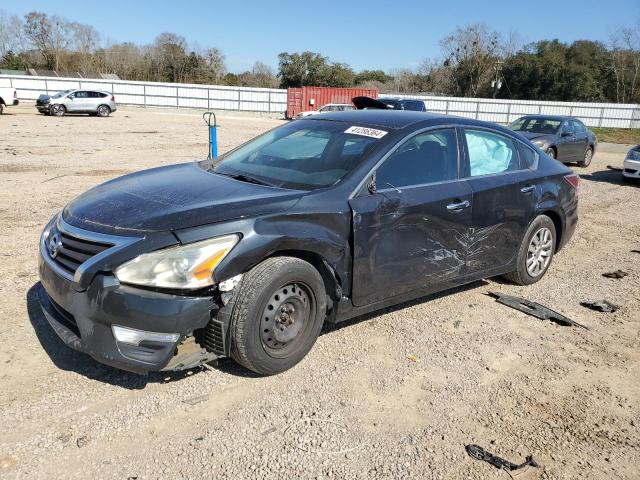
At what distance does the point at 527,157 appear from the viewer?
5.35 metres

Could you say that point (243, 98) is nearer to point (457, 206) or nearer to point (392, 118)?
point (392, 118)

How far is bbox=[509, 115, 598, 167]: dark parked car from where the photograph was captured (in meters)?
14.8

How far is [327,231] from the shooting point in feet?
11.6

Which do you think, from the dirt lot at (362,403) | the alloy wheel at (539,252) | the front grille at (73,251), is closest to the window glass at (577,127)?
the alloy wheel at (539,252)

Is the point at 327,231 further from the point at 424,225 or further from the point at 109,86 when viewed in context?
the point at 109,86

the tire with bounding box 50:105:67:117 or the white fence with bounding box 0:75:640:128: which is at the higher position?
the white fence with bounding box 0:75:640:128

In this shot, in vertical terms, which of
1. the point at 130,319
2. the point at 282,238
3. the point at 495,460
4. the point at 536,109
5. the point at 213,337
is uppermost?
the point at 536,109

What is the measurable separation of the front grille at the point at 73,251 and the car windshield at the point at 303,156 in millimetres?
1260

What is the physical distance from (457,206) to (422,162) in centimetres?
47

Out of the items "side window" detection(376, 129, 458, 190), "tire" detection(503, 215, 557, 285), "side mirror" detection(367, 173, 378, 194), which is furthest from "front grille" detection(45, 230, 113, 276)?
"tire" detection(503, 215, 557, 285)

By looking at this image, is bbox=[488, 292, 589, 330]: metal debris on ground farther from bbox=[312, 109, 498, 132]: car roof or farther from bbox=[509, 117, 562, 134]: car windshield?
bbox=[509, 117, 562, 134]: car windshield

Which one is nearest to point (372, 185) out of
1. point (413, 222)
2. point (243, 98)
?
point (413, 222)

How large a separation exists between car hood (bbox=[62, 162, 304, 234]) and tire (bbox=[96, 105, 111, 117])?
29367 mm

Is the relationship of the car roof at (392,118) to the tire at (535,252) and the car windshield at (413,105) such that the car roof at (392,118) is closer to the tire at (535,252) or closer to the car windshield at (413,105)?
the tire at (535,252)
